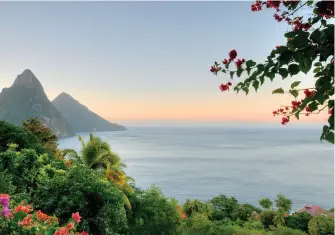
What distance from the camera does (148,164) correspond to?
5697cm

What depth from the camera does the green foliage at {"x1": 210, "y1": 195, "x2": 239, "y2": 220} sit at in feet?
54.4

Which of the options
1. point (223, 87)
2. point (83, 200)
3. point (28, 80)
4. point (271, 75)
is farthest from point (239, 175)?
point (28, 80)

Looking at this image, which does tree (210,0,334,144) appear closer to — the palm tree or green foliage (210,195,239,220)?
the palm tree

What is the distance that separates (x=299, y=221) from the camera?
1510 cm

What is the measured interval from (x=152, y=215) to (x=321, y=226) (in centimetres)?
672

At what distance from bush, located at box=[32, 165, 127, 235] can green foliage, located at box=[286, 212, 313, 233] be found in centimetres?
1043

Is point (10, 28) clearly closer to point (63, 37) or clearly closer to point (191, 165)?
point (63, 37)

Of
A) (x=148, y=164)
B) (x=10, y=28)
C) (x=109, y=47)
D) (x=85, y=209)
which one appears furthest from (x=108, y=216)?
(x=148, y=164)

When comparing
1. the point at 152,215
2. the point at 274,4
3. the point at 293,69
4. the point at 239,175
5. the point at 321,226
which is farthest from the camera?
the point at 239,175

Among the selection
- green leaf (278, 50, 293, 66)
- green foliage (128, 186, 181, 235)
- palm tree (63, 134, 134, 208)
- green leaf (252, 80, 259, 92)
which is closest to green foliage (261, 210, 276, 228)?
green foliage (128, 186, 181, 235)

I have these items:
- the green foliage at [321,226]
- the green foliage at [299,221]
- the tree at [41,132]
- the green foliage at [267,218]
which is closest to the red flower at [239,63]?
the tree at [41,132]

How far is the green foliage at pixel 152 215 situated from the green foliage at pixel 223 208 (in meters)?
5.56

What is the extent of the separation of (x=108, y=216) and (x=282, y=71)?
5.74 m

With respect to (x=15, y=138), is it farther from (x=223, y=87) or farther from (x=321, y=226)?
(x=321, y=226)
